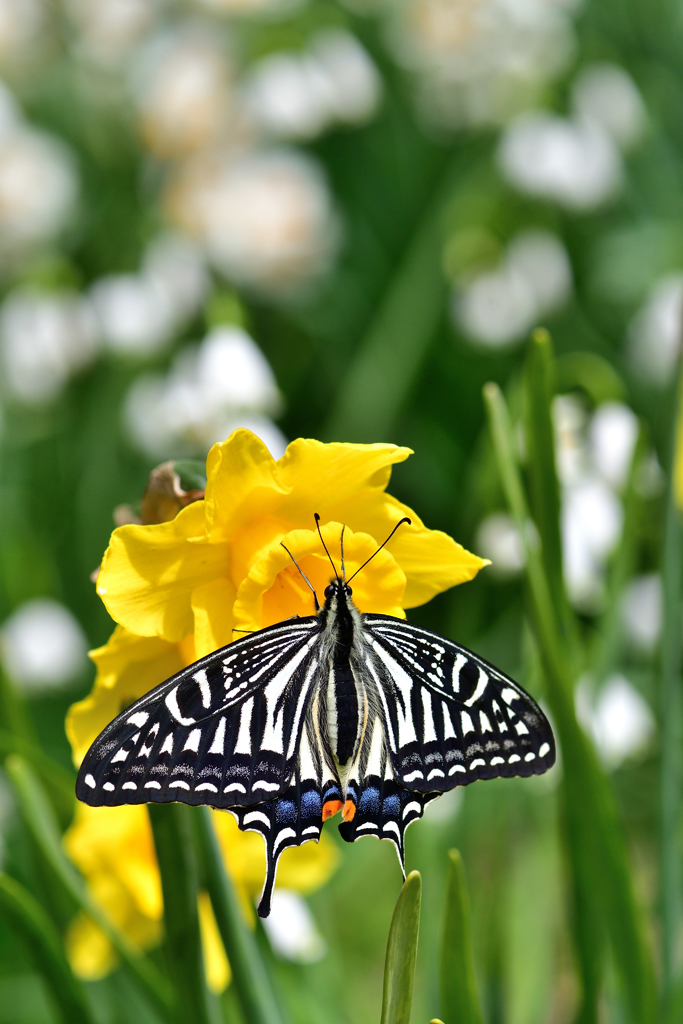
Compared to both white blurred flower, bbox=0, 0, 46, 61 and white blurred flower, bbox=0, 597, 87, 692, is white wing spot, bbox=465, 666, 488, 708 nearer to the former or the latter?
white blurred flower, bbox=0, 597, 87, 692

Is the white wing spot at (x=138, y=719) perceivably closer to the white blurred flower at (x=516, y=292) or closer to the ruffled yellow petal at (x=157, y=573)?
the ruffled yellow petal at (x=157, y=573)

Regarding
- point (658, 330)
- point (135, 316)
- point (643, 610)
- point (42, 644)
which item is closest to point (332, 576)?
point (643, 610)

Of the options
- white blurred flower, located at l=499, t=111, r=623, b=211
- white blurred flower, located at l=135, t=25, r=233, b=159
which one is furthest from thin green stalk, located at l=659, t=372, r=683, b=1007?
white blurred flower, located at l=135, t=25, r=233, b=159

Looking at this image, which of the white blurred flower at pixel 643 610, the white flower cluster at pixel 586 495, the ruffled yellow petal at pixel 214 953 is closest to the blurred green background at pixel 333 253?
the white blurred flower at pixel 643 610

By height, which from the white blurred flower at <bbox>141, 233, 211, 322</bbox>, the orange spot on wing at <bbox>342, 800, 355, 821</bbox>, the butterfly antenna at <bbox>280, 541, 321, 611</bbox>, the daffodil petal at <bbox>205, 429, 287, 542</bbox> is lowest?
the orange spot on wing at <bbox>342, 800, 355, 821</bbox>

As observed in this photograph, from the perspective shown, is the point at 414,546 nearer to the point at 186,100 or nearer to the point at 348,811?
the point at 348,811

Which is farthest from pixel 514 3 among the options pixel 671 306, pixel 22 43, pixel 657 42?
pixel 22 43
